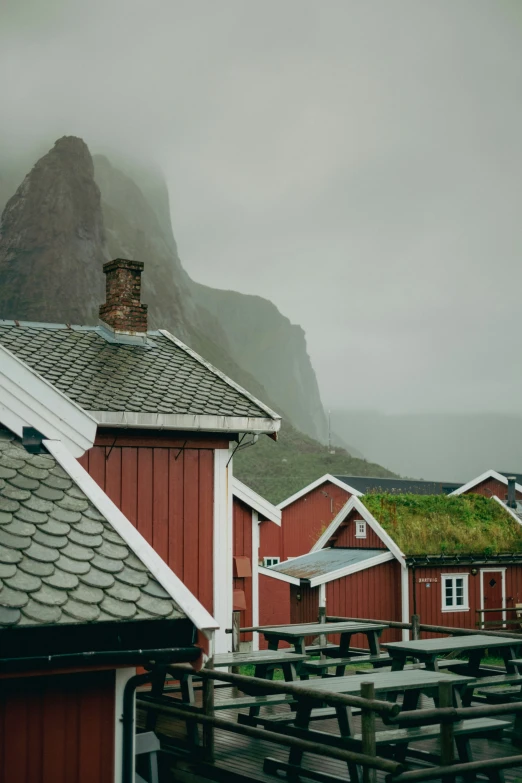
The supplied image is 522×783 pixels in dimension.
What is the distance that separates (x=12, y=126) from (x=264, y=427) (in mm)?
143392

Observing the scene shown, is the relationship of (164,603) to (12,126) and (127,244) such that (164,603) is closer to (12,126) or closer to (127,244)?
(127,244)

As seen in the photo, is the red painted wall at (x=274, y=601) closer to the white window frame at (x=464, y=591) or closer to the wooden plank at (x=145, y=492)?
the white window frame at (x=464, y=591)

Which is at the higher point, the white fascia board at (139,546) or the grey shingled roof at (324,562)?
the white fascia board at (139,546)

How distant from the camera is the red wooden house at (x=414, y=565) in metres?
25.7

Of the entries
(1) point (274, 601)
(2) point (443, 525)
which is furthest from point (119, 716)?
(1) point (274, 601)

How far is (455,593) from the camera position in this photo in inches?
1042

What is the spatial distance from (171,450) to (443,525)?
16549mm

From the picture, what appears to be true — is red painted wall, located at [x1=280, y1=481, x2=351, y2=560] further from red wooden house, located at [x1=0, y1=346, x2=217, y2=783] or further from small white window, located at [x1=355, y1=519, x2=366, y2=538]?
red wooden house, located at [x1=0, y1=346, x2=217, y2=783]

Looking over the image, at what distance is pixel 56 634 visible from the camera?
4867mm

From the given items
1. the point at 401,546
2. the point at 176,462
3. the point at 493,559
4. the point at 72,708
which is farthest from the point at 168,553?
the point at 493,559

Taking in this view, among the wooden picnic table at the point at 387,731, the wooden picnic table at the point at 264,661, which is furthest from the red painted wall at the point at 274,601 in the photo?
the wooden picnic table at the point at 387,731

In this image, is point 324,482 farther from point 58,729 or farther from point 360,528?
point 58,729

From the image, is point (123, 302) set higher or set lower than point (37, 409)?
higher

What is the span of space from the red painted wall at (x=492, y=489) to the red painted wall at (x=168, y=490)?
29.7 meters
